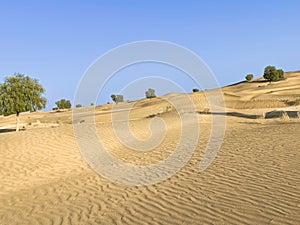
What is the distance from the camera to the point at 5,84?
788 inches

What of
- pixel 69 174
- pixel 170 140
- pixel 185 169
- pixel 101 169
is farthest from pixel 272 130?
pixel 69 174

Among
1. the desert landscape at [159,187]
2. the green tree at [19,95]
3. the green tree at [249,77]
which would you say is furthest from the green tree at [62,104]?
the desert landscape at [159,187]

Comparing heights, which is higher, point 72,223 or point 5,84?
point 5,84

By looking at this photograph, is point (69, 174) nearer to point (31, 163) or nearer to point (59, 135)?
point (31, 163)

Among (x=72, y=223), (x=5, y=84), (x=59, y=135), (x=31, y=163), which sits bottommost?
(x=72, y=223)

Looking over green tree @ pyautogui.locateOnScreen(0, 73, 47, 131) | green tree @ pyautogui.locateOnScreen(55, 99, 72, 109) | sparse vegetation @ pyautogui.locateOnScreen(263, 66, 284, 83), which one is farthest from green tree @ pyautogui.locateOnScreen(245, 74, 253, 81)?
green tree @ pyautogui.locateOnScreen(0, 73, 47, 131)

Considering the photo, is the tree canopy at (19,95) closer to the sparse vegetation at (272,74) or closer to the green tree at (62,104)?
the sparse vegetation at (272,74)

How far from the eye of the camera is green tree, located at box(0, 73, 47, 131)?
65.3 ft

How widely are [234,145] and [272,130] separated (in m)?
3.53

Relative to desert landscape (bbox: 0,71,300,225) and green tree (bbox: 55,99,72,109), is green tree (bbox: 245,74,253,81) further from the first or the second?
desert landscape (bbox: 0,71,300,225)

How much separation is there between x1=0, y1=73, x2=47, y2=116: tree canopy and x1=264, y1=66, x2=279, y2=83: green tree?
43.3 meters

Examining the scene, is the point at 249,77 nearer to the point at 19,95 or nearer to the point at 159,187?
the point at 19,95

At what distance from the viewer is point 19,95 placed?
2005 cm

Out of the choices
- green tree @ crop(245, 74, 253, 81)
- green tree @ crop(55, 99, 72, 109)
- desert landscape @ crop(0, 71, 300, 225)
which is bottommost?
desert landscape @ crop(0, 71, 300, 225)
